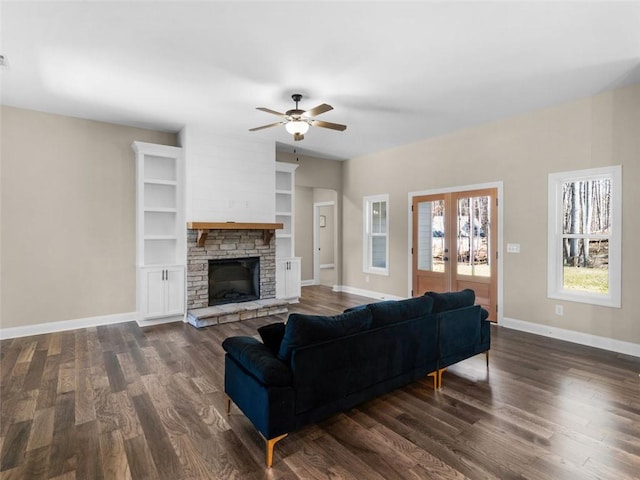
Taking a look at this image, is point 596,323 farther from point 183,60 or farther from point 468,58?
point 183,60

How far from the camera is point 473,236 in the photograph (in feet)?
18.2

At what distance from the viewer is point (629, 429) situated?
2480 mm

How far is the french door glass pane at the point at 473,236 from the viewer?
541 cm

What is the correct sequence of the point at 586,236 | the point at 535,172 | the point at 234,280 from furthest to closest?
the point at 234,280
the point at 535,172
the point at 586,236

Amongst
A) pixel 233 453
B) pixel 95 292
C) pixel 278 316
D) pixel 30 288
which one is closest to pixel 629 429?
pixel 233 453

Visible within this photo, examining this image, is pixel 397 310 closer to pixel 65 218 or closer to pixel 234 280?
pixel 234 280

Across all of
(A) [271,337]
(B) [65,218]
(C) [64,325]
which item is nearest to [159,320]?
(C) [64,325]

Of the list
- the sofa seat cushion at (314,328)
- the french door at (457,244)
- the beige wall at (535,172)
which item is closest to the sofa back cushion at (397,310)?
the sofa seat cushion at (314,328)

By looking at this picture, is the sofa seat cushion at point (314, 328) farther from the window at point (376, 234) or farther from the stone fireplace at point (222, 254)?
the window at point (376, 234)

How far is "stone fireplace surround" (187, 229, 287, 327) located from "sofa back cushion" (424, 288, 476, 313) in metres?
3.27

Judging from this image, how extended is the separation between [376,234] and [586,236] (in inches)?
147

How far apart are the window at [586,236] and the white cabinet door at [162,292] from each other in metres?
5.42

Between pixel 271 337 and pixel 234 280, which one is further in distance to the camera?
pixel 234 280

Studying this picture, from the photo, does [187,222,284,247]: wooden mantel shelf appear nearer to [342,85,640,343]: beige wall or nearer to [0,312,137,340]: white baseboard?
[0,312,137,340]: white baseboard
